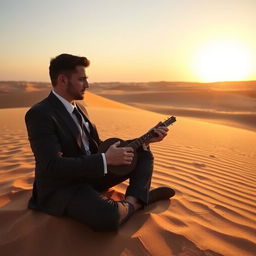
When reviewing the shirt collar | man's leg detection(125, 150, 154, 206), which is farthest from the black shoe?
the shirt collar

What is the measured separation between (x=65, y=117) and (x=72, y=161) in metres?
0.49

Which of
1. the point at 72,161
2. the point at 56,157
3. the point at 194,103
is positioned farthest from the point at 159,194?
the point at 194,103

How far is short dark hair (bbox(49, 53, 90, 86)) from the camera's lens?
9.27 ft

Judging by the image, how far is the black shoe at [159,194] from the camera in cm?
315

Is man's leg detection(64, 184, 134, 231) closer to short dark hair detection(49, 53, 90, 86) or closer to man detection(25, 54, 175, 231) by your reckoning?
man detection(25, 54, 175, 231)

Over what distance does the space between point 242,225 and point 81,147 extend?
1.72 meters

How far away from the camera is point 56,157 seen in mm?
2467

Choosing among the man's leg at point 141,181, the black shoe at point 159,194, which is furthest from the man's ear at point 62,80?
the black shoe at point 159,194

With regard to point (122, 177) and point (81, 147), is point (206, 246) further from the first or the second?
point (81, 147)

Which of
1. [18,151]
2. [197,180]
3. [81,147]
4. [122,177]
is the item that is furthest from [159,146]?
[81,147]

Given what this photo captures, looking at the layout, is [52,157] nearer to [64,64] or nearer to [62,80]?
[62,80]

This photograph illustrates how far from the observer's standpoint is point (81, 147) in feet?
9.34

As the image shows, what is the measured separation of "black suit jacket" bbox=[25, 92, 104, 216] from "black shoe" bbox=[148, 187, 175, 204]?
2.46ft

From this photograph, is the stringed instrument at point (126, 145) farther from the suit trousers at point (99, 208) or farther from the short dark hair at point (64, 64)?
the short dark hair at point (64, 64)
